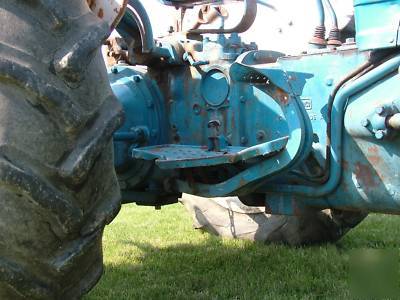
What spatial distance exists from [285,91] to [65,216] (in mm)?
1075

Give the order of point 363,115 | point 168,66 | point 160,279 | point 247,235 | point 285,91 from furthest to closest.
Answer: point 247,235 → point 160,279 → point 168,66 → point 285,91 → point 363,115

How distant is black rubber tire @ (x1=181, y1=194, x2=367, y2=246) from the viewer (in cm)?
391

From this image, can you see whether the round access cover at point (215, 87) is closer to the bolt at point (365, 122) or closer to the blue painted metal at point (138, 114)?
the blue painted metal at point (138, 114)

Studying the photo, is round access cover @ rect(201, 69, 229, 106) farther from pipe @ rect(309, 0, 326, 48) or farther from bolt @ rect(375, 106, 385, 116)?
bolt @ rect(375, 106, 385, 116)

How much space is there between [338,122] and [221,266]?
1.58 m

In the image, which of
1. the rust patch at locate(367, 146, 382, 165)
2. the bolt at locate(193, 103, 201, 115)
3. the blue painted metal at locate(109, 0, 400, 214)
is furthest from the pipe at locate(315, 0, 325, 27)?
the rust patch at locate(367, 146, 382, 165)

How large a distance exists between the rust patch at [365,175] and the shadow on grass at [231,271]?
32.2 inches

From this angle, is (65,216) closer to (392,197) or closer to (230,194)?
(230,194)

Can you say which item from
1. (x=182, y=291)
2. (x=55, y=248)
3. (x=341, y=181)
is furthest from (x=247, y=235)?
(x=55, y=248)

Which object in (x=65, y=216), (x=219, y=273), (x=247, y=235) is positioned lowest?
(x=247, y=235)

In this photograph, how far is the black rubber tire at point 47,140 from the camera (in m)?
1.71

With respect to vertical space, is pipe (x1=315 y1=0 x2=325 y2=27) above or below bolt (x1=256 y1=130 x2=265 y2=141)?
above

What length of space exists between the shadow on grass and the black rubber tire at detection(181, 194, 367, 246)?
0.07 m

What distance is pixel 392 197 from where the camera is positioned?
7.63 feet
